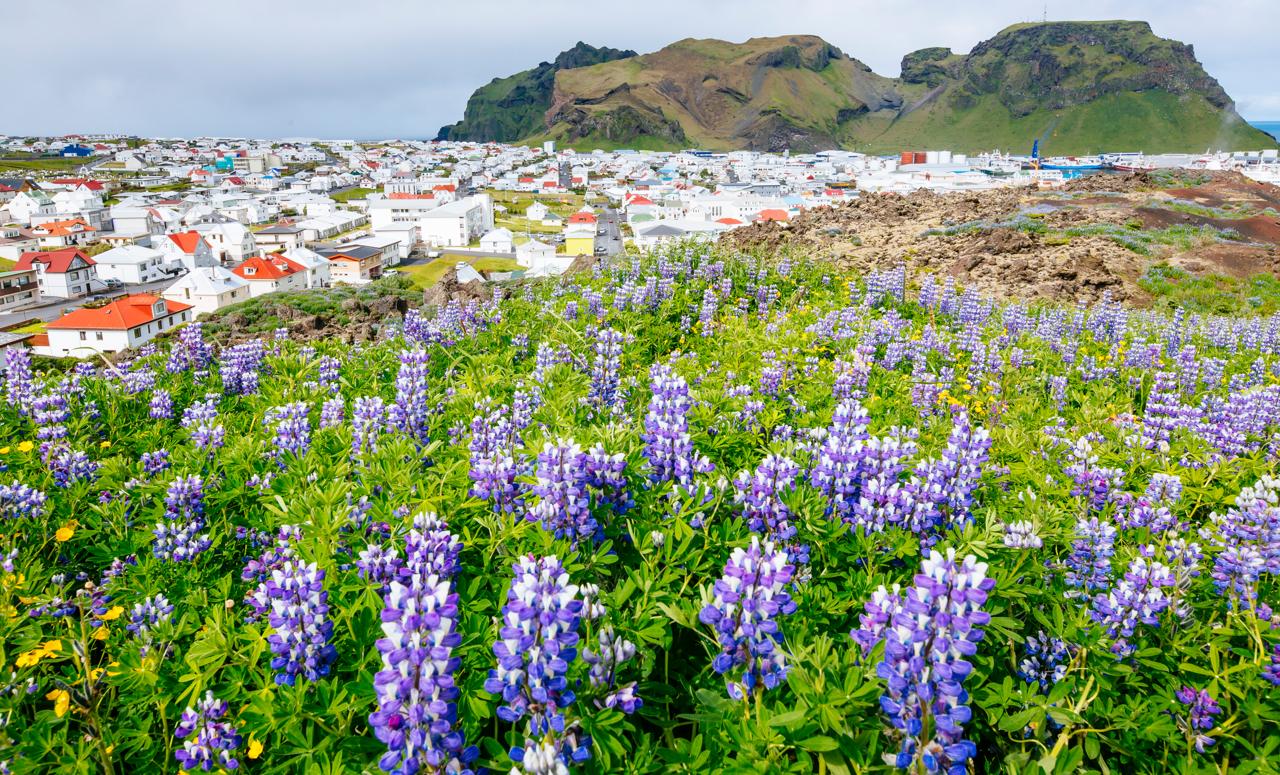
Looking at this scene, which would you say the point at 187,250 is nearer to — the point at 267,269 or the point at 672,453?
the point at 267,269

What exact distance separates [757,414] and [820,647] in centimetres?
254

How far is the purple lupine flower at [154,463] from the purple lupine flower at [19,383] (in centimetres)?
187

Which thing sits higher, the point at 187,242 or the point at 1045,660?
the point at 1045,660

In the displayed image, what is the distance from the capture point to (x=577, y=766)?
2051 millimetres

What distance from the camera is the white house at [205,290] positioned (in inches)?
2346

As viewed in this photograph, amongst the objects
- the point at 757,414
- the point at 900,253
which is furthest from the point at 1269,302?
the point at 757,414

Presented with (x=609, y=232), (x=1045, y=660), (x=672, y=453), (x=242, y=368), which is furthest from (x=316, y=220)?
(x=1045, y=660)

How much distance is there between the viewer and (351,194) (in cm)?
14950

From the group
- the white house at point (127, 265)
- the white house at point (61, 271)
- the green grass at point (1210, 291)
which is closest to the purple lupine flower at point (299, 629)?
the green grass at point (1210, 291)

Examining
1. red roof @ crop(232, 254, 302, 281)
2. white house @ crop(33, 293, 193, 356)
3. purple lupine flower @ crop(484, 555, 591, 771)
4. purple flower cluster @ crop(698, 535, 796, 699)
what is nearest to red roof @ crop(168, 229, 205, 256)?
red roof @ crop(232, 254, 302, 281)

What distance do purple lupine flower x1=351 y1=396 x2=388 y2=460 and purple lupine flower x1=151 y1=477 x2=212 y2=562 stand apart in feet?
2.63

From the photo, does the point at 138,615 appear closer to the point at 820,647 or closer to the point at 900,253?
the point at 820,647

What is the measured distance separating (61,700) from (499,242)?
9119cm

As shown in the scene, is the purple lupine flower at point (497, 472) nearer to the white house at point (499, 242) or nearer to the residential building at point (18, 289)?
the residential building at point (18, 289)
